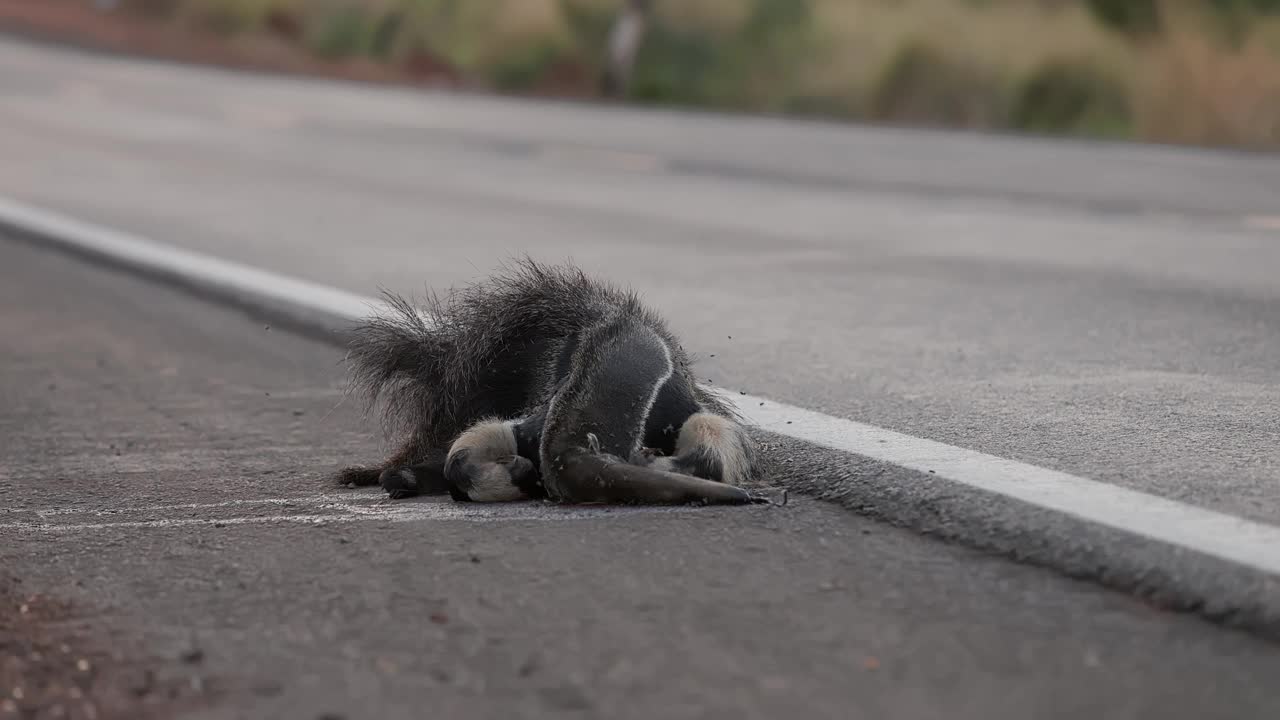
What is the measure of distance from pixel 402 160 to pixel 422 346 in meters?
14.1

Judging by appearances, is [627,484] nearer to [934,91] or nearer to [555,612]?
[555,612]

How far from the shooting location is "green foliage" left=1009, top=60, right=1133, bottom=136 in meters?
22.3

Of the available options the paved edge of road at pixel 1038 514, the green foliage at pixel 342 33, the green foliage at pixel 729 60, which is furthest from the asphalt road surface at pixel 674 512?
the green foliage at pixel 342 33

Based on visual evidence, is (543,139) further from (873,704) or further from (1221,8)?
(873,704)

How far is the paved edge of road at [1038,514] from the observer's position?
4266mm

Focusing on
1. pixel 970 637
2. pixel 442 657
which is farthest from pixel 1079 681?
pixel 442 657

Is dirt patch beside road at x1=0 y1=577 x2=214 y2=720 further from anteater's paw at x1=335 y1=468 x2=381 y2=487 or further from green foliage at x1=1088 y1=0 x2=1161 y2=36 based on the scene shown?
green foliage at x1=1088 y1=0 x2=1161 y2=36

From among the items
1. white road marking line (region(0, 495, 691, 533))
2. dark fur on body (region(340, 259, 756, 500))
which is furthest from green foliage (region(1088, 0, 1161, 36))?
white road marking line (region(0, 495, 691, 533))

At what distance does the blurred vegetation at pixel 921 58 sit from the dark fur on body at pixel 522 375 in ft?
54.0

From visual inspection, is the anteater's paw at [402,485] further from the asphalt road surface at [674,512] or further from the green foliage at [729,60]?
the green foliage at [729,60]

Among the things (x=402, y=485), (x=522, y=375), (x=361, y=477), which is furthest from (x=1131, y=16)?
(x=402, y=485)

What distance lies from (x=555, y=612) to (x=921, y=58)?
21.0 metres

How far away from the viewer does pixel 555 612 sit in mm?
4207

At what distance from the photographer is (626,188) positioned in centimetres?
1678
